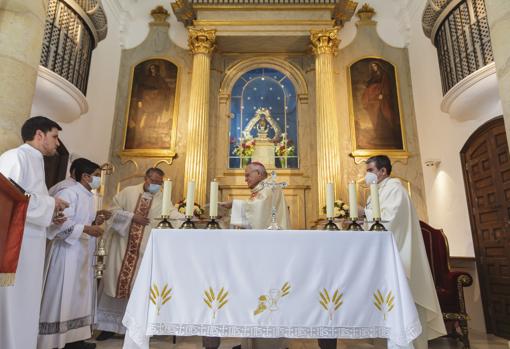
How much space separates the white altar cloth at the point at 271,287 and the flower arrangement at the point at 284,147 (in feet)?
17.3

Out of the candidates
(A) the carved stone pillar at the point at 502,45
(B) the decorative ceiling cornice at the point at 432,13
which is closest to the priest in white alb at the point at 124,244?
(A) the carved stone pillar at the point at 502,45

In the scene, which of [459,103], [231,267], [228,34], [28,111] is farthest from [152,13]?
[231,267]

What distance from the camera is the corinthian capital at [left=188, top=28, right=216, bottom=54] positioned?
23.1 ft

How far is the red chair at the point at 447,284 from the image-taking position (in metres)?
3.80

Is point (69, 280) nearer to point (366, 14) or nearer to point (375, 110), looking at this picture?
point (375, 110)

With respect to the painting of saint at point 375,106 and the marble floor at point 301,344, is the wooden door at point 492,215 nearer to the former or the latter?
the marble floor at point 301,344

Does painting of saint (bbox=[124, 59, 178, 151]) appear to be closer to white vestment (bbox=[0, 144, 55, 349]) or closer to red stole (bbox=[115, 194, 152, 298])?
red stole (bbox=[115, 194, 152, 298])

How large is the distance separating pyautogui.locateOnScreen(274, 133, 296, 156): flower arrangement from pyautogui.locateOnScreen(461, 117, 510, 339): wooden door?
3283 millimetres

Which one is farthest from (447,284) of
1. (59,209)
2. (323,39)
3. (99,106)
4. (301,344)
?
(99,106)

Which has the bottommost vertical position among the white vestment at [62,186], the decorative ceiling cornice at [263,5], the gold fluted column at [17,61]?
the white vestment at [62,186]

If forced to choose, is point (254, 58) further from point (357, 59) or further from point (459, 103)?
point (459, 103)

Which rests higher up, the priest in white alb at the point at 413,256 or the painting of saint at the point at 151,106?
the painting of saint at the point at 151,106

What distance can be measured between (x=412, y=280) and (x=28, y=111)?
11.2ft

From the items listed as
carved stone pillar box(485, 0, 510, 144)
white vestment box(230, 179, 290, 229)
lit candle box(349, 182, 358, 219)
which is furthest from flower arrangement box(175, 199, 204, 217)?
carved stone pillar box(485, 0, 510, 144)
